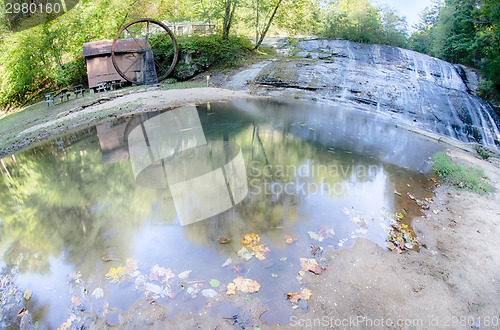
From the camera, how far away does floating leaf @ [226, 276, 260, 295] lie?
3.33 m

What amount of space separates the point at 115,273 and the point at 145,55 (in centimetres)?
1468

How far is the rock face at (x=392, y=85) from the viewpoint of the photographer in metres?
10.6

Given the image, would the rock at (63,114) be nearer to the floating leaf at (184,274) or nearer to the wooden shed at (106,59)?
the wooden shed at (106,59)

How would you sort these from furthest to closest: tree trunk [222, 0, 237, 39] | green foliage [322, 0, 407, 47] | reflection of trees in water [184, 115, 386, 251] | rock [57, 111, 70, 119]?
green foliage [322, 0, 407, 47]
tree trunk [222, 0, 237, 39]
rock [57, 111, 70, 119]
reflection of trees in water [184, 115, 386, 251]

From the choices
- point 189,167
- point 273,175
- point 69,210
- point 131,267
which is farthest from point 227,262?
point 69,210

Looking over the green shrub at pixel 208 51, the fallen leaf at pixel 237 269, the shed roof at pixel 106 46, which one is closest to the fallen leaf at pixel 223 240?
the fallen leaf at pixel 237 269

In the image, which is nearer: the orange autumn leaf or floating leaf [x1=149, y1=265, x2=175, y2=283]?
floating leaf [x1=149, y1=265, x2=175, y2=283]

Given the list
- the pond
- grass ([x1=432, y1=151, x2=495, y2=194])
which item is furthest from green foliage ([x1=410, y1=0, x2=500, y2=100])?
grass ([x1=432, y1=151, x2=495, y2=194])

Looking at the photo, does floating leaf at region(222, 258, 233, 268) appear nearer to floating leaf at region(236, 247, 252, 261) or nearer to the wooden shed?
floating leaf at region(236, 247, 252, 261)

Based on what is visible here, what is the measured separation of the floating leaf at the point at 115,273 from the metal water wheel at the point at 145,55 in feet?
44.5

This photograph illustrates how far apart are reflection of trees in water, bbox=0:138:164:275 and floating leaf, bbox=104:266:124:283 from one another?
0.27 meters

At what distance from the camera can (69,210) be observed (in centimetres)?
512

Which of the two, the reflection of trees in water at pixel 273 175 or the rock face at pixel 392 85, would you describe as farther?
the rock face at pixel 392 85

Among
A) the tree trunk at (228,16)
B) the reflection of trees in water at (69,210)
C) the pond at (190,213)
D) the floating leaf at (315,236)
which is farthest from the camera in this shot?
the tree trunk at (228,16)
